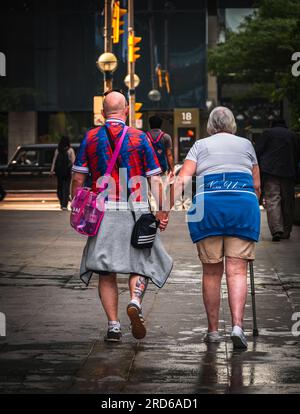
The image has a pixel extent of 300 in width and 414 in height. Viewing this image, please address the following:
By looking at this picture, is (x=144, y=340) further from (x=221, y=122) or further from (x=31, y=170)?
(x=31, y=170)

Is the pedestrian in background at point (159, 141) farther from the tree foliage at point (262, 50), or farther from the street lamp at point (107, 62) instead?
the tree foliage at point (262, 50)

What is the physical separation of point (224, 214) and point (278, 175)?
8.77m

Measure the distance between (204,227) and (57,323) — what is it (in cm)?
151

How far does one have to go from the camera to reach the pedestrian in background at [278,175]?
17.8m

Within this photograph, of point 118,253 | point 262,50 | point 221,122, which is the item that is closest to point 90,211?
point 118,253

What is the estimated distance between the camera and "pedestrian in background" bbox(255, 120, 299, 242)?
699 inches

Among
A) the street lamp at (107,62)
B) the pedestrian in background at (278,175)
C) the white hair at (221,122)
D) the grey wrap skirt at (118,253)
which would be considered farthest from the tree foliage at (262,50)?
the grey wrap skirt at (118,253)

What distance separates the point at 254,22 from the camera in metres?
49.0

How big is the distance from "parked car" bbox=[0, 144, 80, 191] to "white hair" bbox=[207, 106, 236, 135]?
2719 cm

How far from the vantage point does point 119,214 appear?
9211 mm

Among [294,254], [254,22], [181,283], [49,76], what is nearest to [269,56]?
[254,22]

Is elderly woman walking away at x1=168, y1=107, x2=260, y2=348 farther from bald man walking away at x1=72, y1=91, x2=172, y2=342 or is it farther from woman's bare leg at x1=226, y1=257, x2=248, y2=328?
bald man walking away at x1=72, y1=91, x2=172, y2=342

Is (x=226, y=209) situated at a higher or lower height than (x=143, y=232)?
higher

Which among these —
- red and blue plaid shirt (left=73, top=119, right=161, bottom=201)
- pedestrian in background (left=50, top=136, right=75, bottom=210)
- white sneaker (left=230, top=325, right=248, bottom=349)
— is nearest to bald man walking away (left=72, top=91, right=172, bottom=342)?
red and blue plaid shirt (left=73, top=119, right=161, bottom=201)
